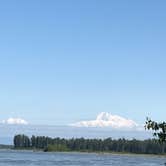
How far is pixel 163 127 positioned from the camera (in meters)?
14.1

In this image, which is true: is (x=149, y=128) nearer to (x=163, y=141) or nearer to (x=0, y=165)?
(x=163, y=141)

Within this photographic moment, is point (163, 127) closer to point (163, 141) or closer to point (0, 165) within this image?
point (163, 141)

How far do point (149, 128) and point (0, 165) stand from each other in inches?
2911

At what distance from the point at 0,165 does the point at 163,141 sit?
2917 inches

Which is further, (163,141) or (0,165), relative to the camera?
(0,165)

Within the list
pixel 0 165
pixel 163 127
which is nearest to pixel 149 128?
pixel 163 127

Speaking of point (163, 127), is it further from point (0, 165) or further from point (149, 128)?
point (0, 165)

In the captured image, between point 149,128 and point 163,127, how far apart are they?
392 mm

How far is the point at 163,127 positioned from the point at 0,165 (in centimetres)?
7394

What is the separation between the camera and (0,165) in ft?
280

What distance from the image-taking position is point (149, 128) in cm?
1403

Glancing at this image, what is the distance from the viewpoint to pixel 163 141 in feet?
45.6

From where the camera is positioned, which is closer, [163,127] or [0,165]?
[163,127]
